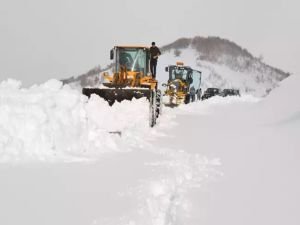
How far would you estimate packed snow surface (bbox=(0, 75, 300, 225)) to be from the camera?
480cm

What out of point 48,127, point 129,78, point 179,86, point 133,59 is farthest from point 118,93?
point 179,86

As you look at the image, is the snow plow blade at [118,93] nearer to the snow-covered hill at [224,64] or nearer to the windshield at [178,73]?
the windshield at [178,73]

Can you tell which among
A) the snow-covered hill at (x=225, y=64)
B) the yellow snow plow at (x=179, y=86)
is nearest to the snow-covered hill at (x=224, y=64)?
the snow-covered hill at (x=225, y=64)

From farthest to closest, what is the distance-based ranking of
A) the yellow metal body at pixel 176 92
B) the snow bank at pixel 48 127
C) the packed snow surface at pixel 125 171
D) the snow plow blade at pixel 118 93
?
the yellow metal body at pixel 176 92 < the snow plow blade at pixel 118 93 < the snow bank at pixel 48 127 < the packed snow surface at pixel 125 171

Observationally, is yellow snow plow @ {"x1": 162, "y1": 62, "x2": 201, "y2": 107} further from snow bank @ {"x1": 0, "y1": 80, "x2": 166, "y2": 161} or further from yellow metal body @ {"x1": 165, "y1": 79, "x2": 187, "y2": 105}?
snow bank @ {"x1": 0, "y1": 80, "x2": 166, "y2": 161}

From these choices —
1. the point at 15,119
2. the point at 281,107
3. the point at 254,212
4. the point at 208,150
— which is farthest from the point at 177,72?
the point at 254,212

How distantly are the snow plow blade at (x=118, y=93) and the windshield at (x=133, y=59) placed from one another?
3.00m

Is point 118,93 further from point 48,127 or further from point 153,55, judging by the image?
point 48,127

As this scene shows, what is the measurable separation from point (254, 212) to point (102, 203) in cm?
154

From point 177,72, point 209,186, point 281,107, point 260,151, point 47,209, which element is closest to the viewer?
point 47,209

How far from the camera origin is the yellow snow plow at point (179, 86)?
2905 centimetres

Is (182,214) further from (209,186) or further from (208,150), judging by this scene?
(208,150)

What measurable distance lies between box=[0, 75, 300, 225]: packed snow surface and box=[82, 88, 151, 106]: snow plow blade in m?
1.89

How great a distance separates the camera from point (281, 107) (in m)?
20.0
